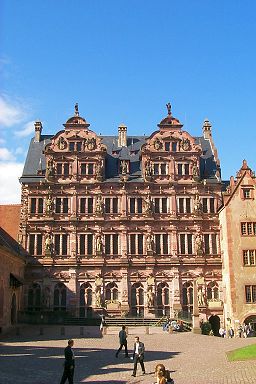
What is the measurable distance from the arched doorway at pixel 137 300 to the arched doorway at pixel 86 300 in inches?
172

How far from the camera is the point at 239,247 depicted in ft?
149

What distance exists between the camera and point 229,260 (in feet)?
148

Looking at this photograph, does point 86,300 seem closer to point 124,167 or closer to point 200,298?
point 200,298

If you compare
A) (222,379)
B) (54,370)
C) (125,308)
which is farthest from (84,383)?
(125,308)

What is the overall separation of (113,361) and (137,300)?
25201 mm

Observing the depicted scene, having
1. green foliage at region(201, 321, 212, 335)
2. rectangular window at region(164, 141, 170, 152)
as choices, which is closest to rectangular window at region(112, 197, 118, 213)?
rectangular window at region(164, 141, 170, 152)

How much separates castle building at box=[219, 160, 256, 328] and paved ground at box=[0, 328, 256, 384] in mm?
11828

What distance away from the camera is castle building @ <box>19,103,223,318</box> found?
47.8 metres

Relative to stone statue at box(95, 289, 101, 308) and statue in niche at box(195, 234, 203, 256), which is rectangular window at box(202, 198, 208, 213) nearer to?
statue in niche at box(195, 234, 203, 256)

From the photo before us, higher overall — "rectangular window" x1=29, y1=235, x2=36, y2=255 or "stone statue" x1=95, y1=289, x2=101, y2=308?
"rectangular window" x1=29, y1=235, x2=36, y2=255

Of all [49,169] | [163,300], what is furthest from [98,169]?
[163,300]

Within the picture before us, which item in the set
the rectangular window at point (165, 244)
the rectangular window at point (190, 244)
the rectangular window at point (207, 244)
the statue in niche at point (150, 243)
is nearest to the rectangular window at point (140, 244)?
the statue in niche at point (150, 243)

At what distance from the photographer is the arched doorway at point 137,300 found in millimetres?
47500

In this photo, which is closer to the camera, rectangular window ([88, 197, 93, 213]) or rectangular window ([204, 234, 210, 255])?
rectangular window ([204, 234, 210, 255])
